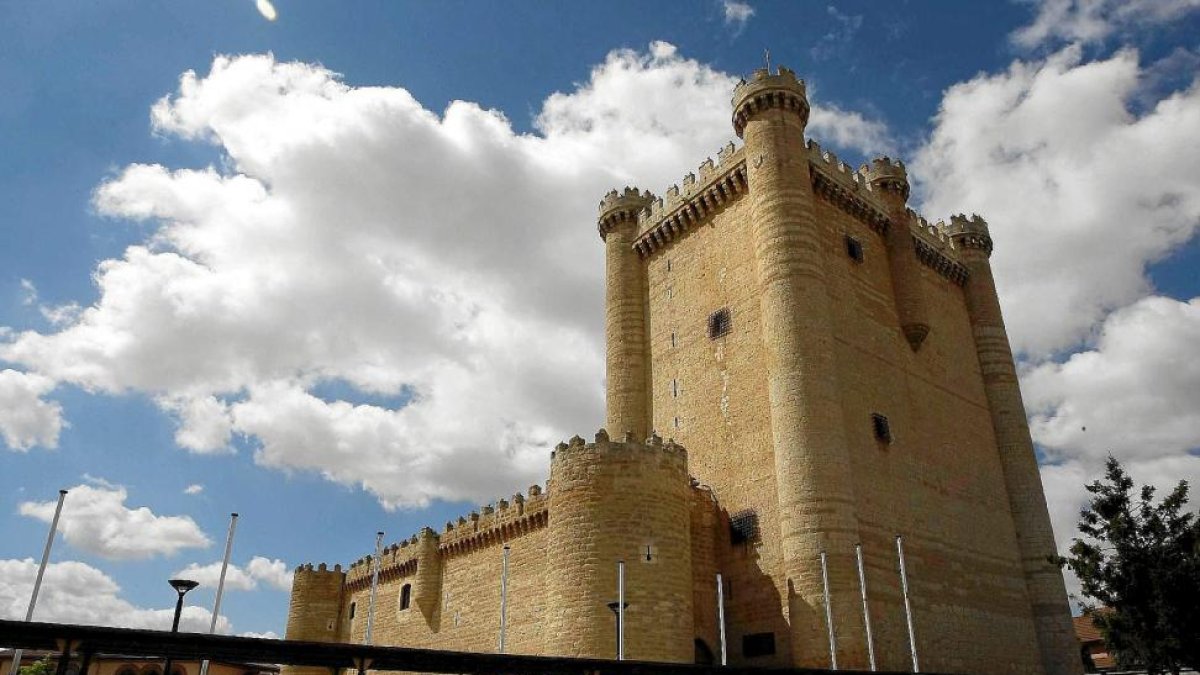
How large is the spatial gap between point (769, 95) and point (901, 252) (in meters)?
8.31

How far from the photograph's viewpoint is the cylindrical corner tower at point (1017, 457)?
97.5 feet

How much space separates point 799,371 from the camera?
82.4ft

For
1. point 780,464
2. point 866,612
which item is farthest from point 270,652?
point 780,464

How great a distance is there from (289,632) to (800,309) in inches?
1153

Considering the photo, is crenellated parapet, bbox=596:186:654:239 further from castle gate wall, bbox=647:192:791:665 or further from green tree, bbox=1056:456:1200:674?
green tree, bbox=1056:456:1200:674

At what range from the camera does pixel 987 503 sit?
3097 centimetres

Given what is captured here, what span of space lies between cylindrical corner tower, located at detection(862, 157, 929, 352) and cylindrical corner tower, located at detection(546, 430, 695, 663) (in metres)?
12.1

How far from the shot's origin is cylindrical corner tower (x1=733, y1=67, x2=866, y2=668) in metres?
22.7

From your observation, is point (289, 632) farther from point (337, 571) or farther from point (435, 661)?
point (435, 661)

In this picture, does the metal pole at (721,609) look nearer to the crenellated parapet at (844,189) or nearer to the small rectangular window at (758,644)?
the small rectangular window at (758,644)

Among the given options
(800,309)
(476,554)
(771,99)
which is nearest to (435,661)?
(800,309)

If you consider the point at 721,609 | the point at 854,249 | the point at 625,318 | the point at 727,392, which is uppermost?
the point at 854,249

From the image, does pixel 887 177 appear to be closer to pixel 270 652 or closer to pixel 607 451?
pixel 607 451

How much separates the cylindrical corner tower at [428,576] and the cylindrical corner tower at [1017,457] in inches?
854
